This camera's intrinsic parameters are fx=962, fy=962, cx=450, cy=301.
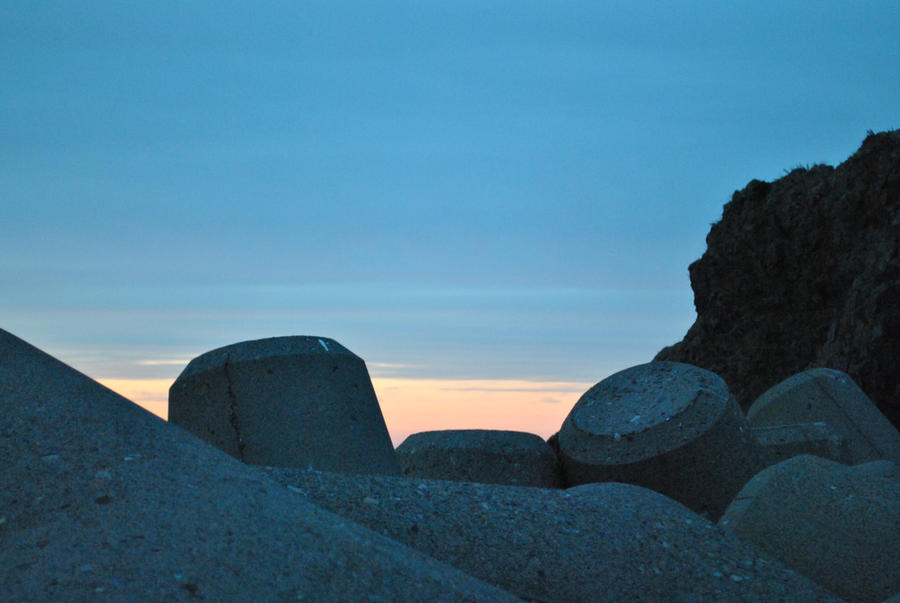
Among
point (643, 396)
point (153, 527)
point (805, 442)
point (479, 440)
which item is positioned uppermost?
point (643, 396)

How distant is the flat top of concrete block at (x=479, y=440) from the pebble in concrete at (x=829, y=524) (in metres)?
2.16

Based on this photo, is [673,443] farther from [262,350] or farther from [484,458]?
[262,350]

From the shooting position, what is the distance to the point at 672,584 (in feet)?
13.4

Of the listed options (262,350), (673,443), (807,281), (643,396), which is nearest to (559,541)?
(673,443)

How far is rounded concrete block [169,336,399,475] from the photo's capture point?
541cm

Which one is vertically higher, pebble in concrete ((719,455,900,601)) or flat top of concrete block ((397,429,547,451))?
flat top of concrete block ((397,429,547,451))

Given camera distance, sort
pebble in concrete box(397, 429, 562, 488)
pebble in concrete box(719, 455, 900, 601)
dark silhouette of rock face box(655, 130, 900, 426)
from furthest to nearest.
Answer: dark silhouette of rock face box(655, 130, 900, 426) → pebble in concrete box(397, 429, 562, 488) → pebble in concrete box(719, 455, 900, 601)

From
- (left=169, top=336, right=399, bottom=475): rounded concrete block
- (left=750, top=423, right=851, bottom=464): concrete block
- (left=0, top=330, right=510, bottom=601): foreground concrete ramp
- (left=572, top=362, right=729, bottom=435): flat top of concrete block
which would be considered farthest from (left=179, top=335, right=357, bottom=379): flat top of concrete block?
(left=750, top=423, right=851, bottom=464): concrete block

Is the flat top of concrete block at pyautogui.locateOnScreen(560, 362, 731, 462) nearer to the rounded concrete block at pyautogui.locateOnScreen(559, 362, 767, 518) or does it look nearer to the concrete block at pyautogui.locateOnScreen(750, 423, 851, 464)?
the rounded concrete block at pyautogui.locateOnScreen(559, 362, 767, 518)

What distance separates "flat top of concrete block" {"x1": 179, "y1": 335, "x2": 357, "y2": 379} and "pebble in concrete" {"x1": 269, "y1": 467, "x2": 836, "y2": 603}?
1259mm

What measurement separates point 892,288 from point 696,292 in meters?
4.10

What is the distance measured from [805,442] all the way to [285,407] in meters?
3.87

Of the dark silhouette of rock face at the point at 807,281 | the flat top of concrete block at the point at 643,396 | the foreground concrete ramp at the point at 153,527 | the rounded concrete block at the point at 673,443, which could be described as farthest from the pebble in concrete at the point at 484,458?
the dark silhouette of rock face at the point at 807,281

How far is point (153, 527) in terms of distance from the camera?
303 centimetres
